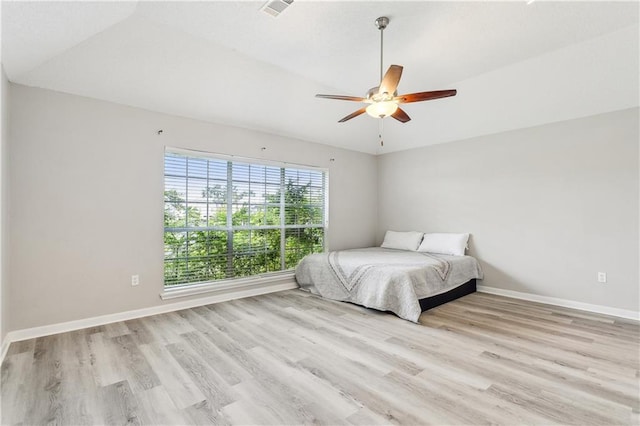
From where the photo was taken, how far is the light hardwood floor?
5.99 ft

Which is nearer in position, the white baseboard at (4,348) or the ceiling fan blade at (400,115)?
the white baseboard at (4,348)

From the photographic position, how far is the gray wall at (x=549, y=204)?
3.62m

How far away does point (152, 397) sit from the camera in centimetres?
198

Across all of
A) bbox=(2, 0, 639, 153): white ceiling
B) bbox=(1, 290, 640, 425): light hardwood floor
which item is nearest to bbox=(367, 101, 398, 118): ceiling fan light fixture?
bbox=(2, 0, 639, 153): white ceiling

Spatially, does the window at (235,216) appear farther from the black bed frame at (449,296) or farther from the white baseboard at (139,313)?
the black bed frame at (449,296)

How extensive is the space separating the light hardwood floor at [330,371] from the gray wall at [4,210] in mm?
339

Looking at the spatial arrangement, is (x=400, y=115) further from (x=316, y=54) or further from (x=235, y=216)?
(x=235, y=216)

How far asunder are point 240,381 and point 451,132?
4.57m

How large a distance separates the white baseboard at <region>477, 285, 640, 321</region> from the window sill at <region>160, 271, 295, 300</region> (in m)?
3.06

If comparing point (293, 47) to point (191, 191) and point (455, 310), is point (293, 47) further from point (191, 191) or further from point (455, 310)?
point (455, 310)

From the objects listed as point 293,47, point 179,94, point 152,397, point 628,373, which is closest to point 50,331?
point 152,397

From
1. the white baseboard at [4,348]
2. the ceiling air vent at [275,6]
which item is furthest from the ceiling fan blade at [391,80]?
the white baseboard at [4,348]

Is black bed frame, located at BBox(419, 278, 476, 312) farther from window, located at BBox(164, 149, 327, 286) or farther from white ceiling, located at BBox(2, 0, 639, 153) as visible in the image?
white ceiling, located at BBox(2, 0, 639, 153)

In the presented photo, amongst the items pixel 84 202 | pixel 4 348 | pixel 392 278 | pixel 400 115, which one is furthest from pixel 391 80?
pixel 4 348
